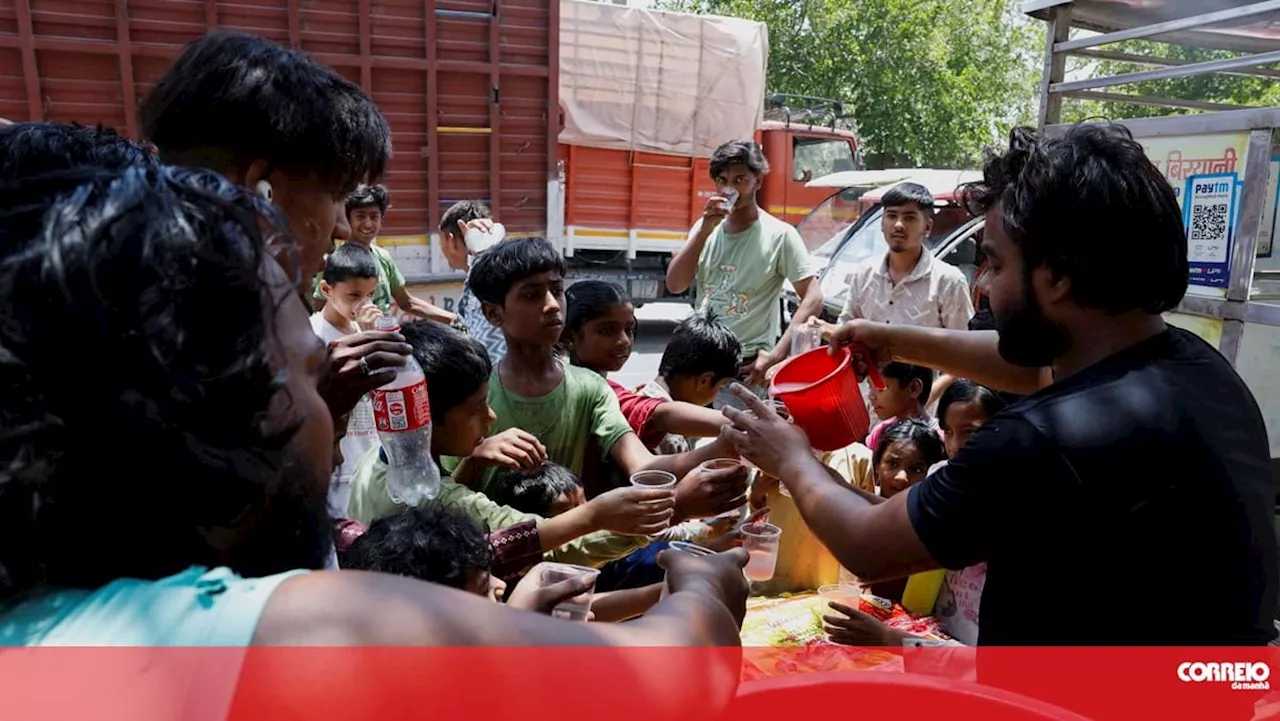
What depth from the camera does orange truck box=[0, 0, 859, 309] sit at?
221 inches

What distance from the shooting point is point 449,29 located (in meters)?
6.70

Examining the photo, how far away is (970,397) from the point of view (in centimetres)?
290

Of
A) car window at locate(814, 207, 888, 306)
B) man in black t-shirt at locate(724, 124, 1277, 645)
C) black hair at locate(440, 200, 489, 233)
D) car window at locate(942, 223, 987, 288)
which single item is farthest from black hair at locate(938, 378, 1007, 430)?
car window at locate(814, 207, 888, 306)

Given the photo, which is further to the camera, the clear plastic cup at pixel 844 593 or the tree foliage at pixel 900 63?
the tree foliage at pixel 900 63

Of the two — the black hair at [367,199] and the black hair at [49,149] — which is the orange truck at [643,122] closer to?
the black hair at [367,199]

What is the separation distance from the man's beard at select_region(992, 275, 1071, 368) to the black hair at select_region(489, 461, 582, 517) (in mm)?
1131

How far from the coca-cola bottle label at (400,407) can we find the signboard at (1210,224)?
106 inches

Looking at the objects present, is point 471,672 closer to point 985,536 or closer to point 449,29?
point 985,536

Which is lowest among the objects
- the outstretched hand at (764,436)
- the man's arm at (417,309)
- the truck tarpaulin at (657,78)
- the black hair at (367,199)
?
the man's arm at (417,309)

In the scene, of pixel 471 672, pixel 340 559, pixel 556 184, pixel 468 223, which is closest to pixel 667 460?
pixel 340 559

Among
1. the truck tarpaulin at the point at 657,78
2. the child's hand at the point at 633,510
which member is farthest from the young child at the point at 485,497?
the truck tarpaulin at the point at 657,78

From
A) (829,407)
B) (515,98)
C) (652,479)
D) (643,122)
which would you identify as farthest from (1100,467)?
(643,122)

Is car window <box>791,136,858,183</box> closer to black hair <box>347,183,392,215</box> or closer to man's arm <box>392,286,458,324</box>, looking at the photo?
man's arm <box>392,286,458,324</box>

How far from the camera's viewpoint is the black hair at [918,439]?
111 inches
